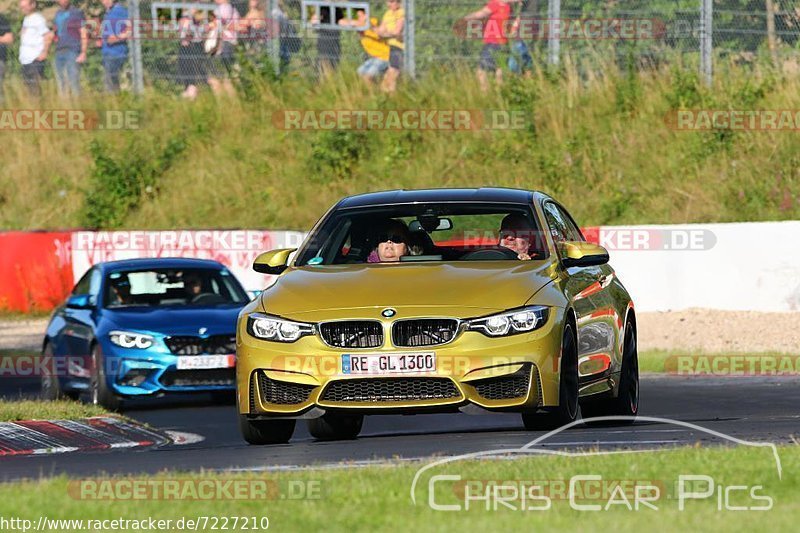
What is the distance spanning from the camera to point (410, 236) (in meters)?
11.7

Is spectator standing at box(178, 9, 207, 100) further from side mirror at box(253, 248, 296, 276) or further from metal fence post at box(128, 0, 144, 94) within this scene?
side mirror at box(253, 248, 296, 276)

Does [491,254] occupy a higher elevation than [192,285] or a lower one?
higher

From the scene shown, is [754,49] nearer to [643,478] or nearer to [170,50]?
[170,50]

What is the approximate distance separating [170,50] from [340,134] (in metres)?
3.57

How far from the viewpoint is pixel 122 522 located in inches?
285

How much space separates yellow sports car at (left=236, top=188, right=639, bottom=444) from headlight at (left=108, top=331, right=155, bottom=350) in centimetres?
501

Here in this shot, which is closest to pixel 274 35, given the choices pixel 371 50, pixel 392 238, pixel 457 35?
pixel 371 50

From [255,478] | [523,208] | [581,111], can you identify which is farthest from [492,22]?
[255,478]

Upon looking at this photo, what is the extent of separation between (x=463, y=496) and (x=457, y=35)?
80.8 feet

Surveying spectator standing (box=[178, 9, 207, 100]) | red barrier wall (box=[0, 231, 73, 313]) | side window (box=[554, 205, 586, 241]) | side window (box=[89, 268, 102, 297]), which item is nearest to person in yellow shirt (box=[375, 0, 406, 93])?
spectator standing (box=[178, 9, 207, 100])

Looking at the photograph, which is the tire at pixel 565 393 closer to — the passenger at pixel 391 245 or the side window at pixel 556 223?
the side window at pixel 556 223

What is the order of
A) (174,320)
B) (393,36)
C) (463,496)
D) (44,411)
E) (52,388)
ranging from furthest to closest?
(393,36) < (52,388) < (174,320) < (44,411) < (463,496)

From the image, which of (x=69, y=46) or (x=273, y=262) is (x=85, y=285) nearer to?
(x=273, y=262)

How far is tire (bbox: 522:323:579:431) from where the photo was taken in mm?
10586
